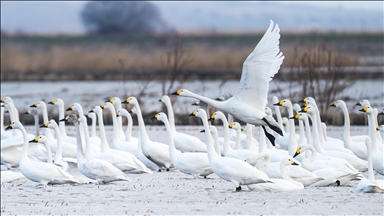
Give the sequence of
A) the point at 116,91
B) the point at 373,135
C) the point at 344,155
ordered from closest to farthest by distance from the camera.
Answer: the point at 373,135
the point at 344,155
the point at 116,91

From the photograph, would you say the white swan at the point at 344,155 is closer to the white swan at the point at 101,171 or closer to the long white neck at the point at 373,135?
the long white neck at the point at 373,135

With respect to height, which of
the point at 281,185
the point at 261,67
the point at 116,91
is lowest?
the point at 281,185

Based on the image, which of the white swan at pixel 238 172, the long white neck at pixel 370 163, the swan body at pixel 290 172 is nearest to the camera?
the white swan at pixel 238 172

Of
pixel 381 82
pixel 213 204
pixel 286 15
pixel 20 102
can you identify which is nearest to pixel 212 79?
pixel 381 82

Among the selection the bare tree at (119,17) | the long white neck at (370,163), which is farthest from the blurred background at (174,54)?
the long white neck at (370,163)

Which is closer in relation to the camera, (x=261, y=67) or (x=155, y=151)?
(x=261, y=67)

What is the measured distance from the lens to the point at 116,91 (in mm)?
29234

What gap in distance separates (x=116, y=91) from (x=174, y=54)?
109 inches

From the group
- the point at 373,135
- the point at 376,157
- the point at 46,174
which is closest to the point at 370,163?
the point at 376,157

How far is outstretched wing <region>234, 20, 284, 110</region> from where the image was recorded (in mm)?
9750

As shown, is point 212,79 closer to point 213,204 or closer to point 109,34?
point 109,34

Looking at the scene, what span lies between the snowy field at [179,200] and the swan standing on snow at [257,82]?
2.97ft

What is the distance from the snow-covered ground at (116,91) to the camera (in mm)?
25078

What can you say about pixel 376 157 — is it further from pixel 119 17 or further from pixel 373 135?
pixel 119 17
